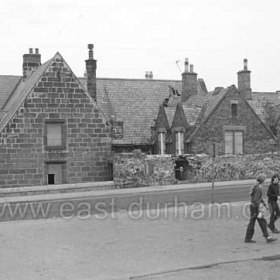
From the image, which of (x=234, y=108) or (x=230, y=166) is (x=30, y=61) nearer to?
(x=234, y=108)

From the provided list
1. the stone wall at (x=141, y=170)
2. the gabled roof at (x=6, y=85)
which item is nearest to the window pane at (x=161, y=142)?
the stone wall at (x=141, y=170)

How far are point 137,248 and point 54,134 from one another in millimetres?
20464

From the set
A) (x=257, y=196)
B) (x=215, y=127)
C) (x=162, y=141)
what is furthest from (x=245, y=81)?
(x=257, y=196)

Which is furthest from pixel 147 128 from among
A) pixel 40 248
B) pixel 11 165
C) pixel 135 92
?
pixel 40 248

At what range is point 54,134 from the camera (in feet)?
103

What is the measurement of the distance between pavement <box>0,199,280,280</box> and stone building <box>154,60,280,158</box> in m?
17.6

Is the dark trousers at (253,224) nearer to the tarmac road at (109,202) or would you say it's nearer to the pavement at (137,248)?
the pavement at (137,248)

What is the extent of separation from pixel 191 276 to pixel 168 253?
204 cm

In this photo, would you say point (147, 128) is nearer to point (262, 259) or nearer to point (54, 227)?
point (54, 227)

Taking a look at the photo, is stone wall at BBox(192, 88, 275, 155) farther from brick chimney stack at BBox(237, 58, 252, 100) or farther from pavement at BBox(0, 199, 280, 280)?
pavement at BBox(0, 199, 280, 280)

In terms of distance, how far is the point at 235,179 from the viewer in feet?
103

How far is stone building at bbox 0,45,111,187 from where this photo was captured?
99.7 feet

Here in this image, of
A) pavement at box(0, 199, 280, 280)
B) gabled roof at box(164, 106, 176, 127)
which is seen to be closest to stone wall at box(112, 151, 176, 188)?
gabled roof at box(164, 106, 176, 127)

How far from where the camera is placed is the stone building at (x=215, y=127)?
34531 millimetres
